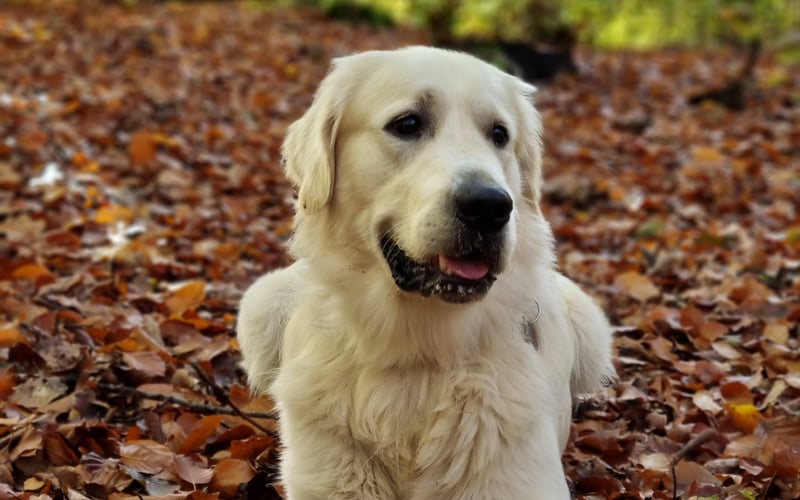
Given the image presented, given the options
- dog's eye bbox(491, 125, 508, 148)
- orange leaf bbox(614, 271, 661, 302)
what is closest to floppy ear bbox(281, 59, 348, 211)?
A: dog's eye bbox(491, 125, 508, 148)

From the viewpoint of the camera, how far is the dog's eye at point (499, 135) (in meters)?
3.11

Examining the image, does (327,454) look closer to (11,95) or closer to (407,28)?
(11,95)

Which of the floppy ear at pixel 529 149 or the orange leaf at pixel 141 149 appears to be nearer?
the floppy ear at pixel 529 149

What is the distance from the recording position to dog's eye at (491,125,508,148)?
10.2 ft

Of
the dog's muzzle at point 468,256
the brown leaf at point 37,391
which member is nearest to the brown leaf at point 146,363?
the brown leaf at point 37,391

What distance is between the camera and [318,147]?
3145mm

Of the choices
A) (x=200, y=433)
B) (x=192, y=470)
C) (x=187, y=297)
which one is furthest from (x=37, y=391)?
(x=187, y=297)

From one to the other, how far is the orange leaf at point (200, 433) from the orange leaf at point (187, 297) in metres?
1.45

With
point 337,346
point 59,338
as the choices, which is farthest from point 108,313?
point 337,346

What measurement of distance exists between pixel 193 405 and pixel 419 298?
1.24 meters

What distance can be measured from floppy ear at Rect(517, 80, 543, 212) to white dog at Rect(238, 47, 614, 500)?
0.09 ft

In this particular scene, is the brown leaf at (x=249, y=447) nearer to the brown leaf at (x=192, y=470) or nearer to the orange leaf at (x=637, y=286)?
the brown leaf at (x=192, y=470)

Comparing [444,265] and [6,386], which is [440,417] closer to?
[444,265]

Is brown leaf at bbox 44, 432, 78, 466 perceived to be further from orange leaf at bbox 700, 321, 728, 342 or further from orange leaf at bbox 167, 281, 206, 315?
orange leaf at bbox 700, 321, 728, 342
